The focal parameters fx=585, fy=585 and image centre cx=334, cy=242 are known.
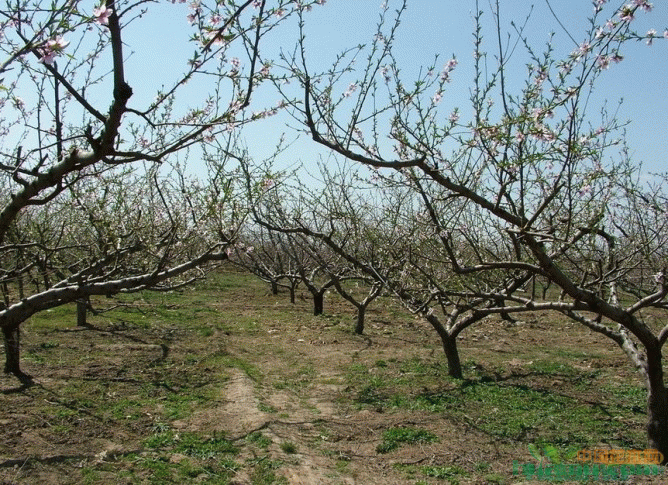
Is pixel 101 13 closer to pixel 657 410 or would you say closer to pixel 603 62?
pixel 603 62

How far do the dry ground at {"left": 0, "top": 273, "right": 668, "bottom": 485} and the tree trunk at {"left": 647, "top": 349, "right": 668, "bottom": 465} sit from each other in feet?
1.71

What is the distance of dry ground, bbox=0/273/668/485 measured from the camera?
17.1ft

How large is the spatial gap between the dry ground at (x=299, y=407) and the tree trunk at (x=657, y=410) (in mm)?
520

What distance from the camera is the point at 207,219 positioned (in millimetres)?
6953

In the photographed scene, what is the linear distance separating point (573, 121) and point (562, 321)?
40.7 feet

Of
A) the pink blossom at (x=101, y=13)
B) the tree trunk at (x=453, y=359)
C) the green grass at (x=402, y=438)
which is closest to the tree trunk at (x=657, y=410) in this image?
the green grass at (x=402, y=438)

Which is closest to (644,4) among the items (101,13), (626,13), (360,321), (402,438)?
(626,13)

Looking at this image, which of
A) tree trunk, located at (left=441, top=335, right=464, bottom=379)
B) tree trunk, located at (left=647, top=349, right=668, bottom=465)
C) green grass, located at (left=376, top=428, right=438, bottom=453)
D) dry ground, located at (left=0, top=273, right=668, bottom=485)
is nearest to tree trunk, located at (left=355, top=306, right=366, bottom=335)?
dry ground, located at (left=0, top=273, right=668, bottom=485)

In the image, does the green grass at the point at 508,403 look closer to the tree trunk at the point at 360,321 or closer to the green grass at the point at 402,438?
the green grass at the point at 402,438

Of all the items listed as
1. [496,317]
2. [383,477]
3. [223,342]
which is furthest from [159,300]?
[383,477]

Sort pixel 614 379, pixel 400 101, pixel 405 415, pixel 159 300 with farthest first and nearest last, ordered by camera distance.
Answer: pixel 159 300 < pixel 614 379 < pixel 405 415 < pixel 400 101

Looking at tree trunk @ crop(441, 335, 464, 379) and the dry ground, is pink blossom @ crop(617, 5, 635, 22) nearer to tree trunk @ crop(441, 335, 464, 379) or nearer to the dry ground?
the dry ground

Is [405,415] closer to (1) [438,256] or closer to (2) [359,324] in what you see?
(1) [438,256]

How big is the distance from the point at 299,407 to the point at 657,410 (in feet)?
13.2
